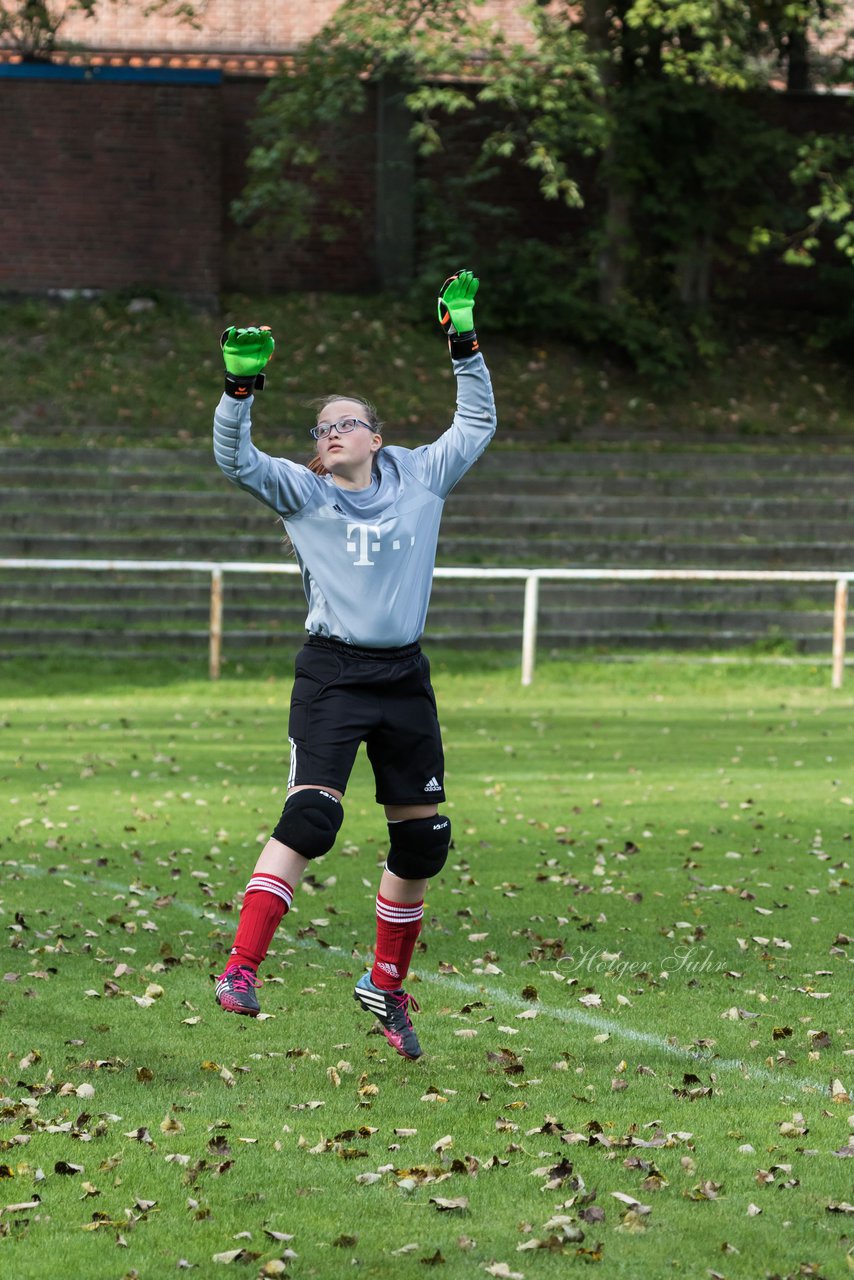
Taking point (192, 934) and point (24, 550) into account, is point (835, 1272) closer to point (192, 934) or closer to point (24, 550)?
point (192, 934)

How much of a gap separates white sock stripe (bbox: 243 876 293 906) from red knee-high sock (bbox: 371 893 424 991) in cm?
50

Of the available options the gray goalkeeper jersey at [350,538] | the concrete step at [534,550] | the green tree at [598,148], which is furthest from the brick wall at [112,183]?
the gray goalkeeper jersey at [350,538]

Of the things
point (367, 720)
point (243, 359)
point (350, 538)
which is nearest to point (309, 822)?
point (367, 720)

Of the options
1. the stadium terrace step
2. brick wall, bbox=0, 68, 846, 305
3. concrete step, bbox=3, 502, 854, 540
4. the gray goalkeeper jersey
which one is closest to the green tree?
brick wall, bbox=0, 68, 846, 305

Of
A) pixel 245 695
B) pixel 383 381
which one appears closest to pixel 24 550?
pixel 245 695

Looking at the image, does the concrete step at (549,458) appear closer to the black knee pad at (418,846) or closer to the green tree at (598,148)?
the green tree at (598,148)

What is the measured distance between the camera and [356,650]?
604cm

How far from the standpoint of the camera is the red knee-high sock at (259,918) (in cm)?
586

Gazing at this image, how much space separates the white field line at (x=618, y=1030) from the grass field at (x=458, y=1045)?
0.06 feet

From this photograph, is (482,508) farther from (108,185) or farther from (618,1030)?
(618,1030)

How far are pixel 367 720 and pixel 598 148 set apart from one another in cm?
2751

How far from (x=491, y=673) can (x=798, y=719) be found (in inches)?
183

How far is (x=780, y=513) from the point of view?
26.2 meters

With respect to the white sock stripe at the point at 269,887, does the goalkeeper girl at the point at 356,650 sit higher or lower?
higher
